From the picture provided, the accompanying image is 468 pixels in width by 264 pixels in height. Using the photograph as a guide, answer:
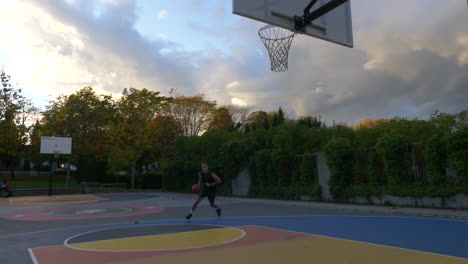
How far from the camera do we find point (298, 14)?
8.27m

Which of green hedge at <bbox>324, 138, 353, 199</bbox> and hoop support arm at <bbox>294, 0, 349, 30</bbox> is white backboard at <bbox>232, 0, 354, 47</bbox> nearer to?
hoop support arm at <bbox>294, 0, 349, 30</bbox>

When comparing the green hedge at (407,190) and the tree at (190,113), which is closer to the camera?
the green hedge at (407,190)

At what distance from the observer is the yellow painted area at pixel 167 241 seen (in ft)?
23.0

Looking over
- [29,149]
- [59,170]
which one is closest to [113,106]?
[29,149]

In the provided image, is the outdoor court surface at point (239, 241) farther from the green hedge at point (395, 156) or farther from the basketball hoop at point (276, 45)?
the basketball hoop at point (276, 45)

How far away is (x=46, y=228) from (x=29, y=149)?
114 ft

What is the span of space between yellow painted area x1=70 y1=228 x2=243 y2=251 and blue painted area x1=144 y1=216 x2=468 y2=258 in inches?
70.8

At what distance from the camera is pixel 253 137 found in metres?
26.1

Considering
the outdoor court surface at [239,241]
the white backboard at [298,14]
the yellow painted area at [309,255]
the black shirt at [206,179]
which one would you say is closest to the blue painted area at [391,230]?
the outdoor court surface at [239,241]

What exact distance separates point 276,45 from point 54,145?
78.4 feet

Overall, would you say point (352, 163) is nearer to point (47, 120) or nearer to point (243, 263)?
point (243, 263)

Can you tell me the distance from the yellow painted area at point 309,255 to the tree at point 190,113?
34.6 m

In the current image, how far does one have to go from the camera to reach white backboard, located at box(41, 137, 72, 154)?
2775cm

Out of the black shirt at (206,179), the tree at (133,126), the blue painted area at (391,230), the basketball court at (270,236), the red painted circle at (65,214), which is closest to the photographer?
the basketball court at (270,236)
